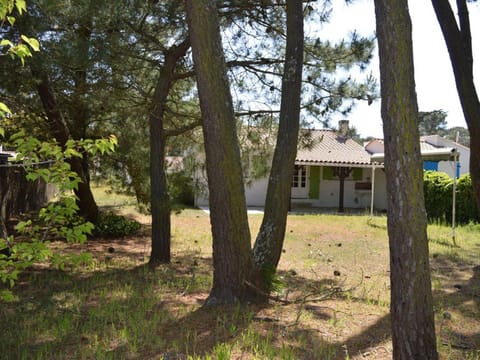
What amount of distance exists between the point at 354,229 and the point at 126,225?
23.5ft

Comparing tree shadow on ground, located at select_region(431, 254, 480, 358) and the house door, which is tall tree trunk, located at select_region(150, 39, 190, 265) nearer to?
tree shadow on ground, located at select_region(431, 254, 480, 358)

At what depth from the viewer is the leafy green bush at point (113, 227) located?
39.1 ft

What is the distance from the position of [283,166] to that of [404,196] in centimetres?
258

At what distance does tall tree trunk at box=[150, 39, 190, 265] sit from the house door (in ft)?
49.8

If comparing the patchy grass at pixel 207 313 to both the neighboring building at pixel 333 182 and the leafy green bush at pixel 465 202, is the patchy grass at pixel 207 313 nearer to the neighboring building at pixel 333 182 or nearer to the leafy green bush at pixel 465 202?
the leafy green bush at pixel 465 202

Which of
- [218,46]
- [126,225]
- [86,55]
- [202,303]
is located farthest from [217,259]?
[126,225]

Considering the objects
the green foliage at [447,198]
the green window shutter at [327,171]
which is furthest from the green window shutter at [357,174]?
the green foliage at [447,198]

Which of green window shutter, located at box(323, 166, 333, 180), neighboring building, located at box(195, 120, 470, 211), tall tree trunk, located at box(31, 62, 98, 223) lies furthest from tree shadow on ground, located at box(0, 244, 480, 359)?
green window shutter, located at box(323, 166, 333, 180)

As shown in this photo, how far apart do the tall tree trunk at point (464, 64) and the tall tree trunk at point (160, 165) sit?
439cm

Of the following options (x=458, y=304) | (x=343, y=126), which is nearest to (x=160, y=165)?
(x=343, y=126)

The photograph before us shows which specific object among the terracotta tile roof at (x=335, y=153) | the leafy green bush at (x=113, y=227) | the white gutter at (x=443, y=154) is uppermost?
the terracotta tile roof at (x=335, y=153)

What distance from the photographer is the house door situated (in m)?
23.1

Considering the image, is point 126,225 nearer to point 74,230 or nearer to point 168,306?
point 168,306

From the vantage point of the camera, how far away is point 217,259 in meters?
5.06
